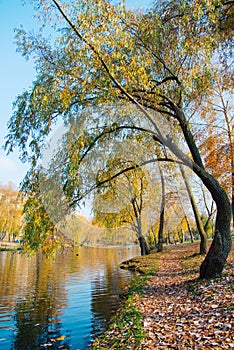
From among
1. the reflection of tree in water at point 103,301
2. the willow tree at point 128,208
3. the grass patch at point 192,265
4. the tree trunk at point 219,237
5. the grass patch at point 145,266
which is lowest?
the reflection of tree in water at point 103,301

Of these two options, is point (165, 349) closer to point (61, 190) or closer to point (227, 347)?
point (227, 347)

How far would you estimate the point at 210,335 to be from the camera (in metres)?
5.13

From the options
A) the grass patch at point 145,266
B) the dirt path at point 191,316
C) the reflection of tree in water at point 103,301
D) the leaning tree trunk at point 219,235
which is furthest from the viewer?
the grass patch at point 145,266

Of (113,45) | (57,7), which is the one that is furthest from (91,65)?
(57,7)

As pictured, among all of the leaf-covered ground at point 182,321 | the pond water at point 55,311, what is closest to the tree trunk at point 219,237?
the leaf-covered ground at point 182,321

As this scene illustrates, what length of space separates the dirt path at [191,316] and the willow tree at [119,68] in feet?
4.37

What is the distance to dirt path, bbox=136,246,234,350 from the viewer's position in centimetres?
504

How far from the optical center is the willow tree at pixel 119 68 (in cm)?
784

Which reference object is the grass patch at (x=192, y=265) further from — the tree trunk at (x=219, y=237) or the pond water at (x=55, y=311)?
the pond water at (x=55, y=311)

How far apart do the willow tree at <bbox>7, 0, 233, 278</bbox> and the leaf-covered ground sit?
1392 mm

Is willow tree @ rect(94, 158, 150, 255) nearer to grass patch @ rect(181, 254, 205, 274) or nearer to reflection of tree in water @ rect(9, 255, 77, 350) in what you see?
grass patch @ rect(181, 254, 205, 274)

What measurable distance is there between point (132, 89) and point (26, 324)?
850 cm

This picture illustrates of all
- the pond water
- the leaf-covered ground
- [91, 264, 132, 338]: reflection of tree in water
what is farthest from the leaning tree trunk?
the pond water

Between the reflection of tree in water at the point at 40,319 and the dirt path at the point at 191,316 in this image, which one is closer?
the dirt path at the point at 191,316
